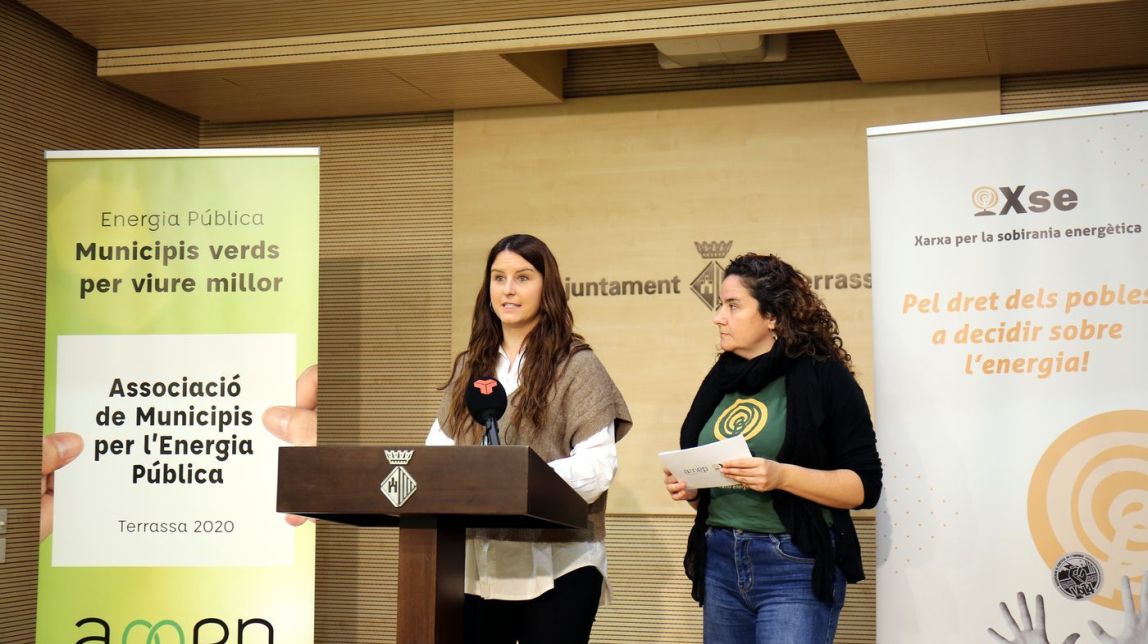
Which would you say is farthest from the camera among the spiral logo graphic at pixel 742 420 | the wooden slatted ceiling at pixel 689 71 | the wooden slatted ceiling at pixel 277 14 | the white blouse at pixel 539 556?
the wooden slatted ceiling at pixel 689 71

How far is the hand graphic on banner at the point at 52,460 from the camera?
424cm

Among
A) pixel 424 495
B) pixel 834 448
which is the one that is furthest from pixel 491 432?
pixel 834 448

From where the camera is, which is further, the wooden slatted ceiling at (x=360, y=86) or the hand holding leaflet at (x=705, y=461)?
the wooden slatted ceiling at (x=360, y=86)

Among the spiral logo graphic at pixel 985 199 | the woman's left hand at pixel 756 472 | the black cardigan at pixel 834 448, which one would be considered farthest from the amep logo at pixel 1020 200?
the woman's left hand at pixel 756 472

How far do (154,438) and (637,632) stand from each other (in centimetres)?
239

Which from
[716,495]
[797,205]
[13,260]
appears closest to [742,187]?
[797,205]

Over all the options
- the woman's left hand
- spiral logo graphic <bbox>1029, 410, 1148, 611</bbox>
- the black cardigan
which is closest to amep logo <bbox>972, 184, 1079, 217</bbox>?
spiral logo graphic <bbox>1029, 410, 1148, 611</bbox>

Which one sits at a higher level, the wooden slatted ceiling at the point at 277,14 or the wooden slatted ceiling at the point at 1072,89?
the wooden slatted ceiling at the point at 277,14

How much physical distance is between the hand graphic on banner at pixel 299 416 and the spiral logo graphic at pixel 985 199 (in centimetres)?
232

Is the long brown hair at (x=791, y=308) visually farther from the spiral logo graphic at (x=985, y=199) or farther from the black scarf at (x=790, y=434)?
the spiral logo graphic at (x=985, y=199)

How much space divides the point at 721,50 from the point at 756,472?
2797 mm

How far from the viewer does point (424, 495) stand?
221 cm

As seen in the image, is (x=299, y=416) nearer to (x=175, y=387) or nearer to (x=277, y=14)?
(x=175, y=387)

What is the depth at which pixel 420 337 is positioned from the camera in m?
5.82
